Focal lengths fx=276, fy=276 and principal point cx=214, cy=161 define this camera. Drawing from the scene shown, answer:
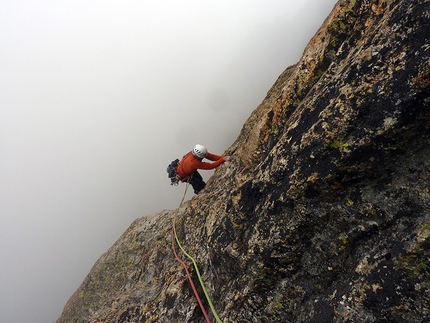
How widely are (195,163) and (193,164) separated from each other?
12 cm

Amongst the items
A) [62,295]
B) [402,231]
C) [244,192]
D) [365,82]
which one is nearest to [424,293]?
[402,231]

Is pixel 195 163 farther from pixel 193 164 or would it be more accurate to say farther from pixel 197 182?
pixel 197 182

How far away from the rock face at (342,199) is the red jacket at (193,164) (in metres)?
3.22

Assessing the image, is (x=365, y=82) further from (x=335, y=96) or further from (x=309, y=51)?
(x=309, y=51)

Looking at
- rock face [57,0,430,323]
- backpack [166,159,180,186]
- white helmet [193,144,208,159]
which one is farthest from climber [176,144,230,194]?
rock face [57,0,430,323]

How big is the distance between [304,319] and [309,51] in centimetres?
685

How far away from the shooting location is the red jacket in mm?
11448

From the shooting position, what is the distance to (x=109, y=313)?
10.3m

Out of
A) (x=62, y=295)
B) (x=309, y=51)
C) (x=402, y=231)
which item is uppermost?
(x=62, y=295)

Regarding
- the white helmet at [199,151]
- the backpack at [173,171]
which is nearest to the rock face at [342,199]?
the white helmet at [199,151]

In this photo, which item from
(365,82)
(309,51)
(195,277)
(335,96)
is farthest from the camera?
(195,277)

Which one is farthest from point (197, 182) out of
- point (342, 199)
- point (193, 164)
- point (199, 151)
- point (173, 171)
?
point (342, 199)

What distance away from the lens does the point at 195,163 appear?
11695 millimetres

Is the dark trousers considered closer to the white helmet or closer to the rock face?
the white helmet
